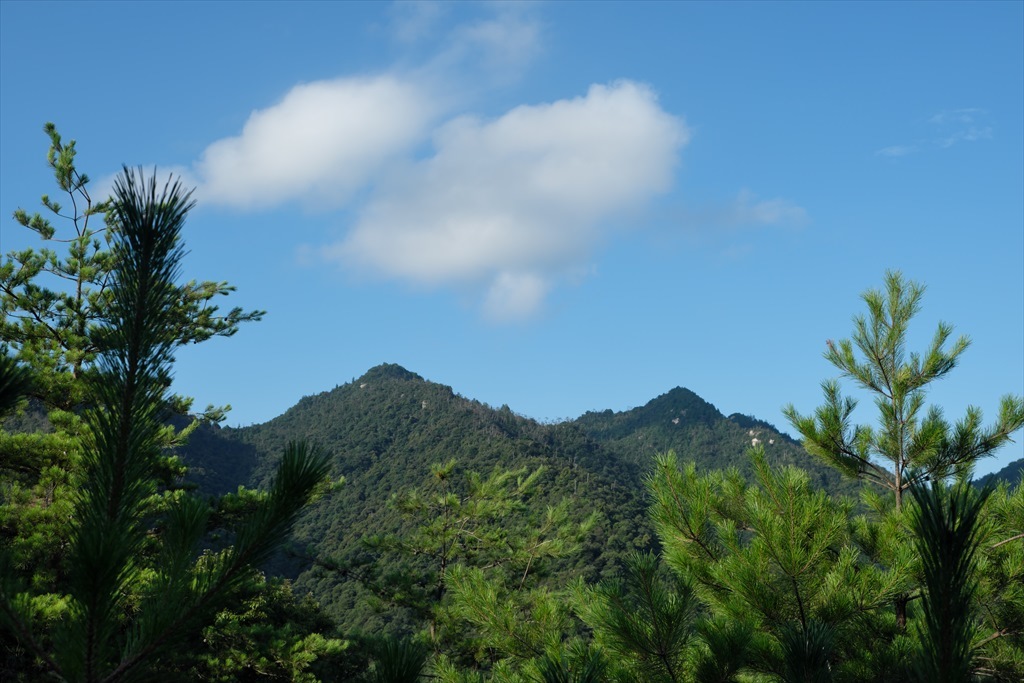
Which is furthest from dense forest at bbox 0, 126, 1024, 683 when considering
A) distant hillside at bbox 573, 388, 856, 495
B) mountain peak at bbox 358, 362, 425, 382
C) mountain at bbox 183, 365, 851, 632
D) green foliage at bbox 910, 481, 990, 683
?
mountain peak at bbox 358, 362, 425, 382

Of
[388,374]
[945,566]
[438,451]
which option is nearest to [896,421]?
[945,566]

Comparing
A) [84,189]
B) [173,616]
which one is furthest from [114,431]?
[84,189]

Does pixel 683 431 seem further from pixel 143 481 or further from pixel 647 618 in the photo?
pixel 143 481

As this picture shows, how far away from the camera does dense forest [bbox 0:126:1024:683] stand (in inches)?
71.0

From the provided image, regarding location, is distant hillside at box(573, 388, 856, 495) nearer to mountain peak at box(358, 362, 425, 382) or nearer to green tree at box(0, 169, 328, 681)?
mountain peak at box(358, 362, 425, 382)

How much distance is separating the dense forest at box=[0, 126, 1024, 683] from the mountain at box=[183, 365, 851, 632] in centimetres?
1743

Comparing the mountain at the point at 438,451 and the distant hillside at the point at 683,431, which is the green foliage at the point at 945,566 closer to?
the mountain at the point at 438,451

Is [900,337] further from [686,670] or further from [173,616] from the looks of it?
[173,616]

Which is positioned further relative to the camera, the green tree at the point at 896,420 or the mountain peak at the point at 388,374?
the mountain peak at the point at 388,374

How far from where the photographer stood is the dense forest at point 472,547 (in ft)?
5.91

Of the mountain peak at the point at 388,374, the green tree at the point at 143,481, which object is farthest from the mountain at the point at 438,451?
the green tree at the point at 143,481

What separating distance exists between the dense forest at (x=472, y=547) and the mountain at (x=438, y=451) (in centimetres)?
1743

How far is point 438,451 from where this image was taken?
65.2 m

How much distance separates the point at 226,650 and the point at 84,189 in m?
6.86
